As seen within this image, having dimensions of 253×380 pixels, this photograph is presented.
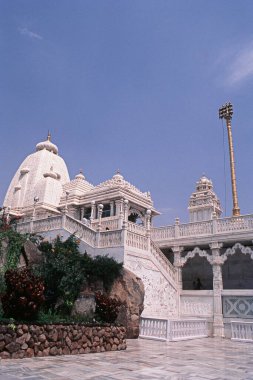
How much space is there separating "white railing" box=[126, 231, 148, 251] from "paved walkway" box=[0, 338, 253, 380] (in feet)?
22.6

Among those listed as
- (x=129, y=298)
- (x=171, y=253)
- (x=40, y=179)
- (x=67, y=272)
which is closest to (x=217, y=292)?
(x=171, y=253)

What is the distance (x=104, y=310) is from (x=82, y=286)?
8.20 ft

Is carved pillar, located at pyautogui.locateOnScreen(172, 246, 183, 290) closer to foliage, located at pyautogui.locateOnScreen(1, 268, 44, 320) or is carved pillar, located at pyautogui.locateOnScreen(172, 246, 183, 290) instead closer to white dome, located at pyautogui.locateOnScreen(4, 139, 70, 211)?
white dome, located at pyautogui.locateOnScreen(4, 139, 70, 211)

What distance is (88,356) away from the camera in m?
9.57

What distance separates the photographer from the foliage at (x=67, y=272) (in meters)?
13.2

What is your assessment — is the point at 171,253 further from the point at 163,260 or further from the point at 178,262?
the point at 163,260

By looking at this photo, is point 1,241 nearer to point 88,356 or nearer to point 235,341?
point 88,356

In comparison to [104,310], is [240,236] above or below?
above

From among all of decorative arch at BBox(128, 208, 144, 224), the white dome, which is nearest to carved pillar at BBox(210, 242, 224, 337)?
decorative arch at BBox(128, 208, 144, 224)

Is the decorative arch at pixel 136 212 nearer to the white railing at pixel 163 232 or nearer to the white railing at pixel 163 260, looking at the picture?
the white railing at pixel 163 232

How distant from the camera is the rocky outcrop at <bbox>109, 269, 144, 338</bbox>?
14.5 m

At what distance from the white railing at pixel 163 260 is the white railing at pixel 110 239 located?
2394mm

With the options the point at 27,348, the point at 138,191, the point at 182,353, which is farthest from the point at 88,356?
the point at 138,191

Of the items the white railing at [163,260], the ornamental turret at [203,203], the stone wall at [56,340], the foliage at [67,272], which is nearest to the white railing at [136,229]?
the white railing at [163,260]
